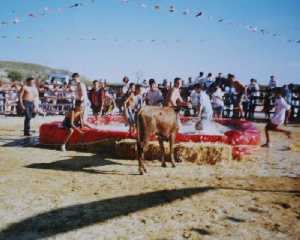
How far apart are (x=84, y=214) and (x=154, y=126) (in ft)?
11.6

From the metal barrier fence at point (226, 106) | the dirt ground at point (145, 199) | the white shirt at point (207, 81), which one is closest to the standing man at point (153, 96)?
the dirt ground at point (145, 199)

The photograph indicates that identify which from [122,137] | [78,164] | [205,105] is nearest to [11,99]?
[205,105]

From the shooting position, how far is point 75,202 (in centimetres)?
616

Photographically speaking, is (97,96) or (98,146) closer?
(98,146)

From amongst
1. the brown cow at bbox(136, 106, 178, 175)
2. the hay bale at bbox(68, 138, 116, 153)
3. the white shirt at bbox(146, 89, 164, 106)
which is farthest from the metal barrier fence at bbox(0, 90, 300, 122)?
the brown cow at bbox(136, 106, 178, 175)

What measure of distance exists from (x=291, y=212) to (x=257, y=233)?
3.76 feet

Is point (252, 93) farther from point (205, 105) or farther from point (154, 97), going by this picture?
point (154, 97)

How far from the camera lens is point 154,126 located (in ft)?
28.7

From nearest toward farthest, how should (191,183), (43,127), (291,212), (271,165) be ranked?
(291,212), (191,183), (271,165), (43,127)

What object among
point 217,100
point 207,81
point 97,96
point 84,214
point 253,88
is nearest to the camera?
point 84,214

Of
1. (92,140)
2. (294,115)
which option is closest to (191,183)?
(92,140)

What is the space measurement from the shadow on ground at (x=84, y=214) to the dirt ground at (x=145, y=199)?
13mm

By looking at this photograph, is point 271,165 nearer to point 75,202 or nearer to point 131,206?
point 131,206

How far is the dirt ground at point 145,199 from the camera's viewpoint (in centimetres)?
503
